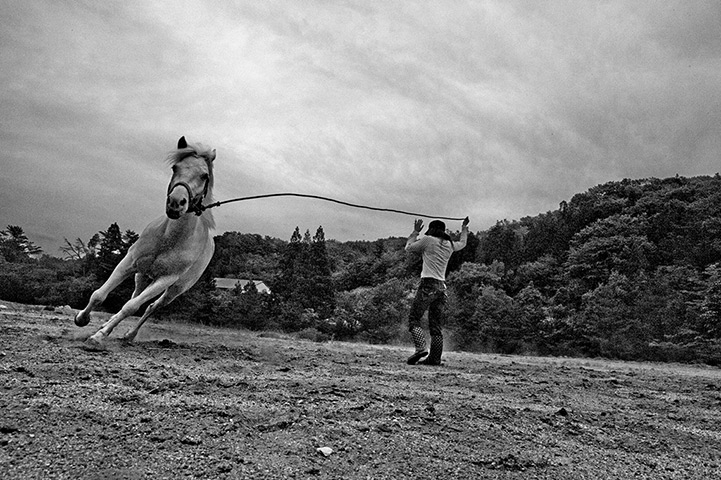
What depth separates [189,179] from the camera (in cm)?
586

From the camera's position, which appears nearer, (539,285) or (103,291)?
(103,291)

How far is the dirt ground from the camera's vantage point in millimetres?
2266

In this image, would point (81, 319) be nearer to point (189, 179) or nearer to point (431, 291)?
point (189, 179)

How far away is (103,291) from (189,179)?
1.85 meters

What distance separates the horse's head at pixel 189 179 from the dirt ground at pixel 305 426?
178 centimetres

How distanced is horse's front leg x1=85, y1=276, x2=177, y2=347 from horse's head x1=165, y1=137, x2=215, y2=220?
3.44 ft

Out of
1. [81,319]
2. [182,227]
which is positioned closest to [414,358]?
[182,227]

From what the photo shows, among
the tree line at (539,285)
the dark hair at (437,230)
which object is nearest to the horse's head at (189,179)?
the dark hair at (437,230)

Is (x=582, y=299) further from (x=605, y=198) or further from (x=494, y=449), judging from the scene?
(x=494, y=449)

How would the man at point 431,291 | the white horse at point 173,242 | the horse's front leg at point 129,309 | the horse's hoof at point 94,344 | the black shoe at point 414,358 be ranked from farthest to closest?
the man at point 431,291 → the black shoe at point 414,358 → the white horse at point 173,242 → the horse's front leg at point 129,309 → the horse's hoof at point 94,344

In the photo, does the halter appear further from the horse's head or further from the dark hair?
the dark hair

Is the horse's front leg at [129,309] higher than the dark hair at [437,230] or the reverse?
the reverse

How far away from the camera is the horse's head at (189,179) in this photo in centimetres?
548

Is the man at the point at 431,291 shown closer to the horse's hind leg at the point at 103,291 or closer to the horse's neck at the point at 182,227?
the horse's neck at the point at 182,227
